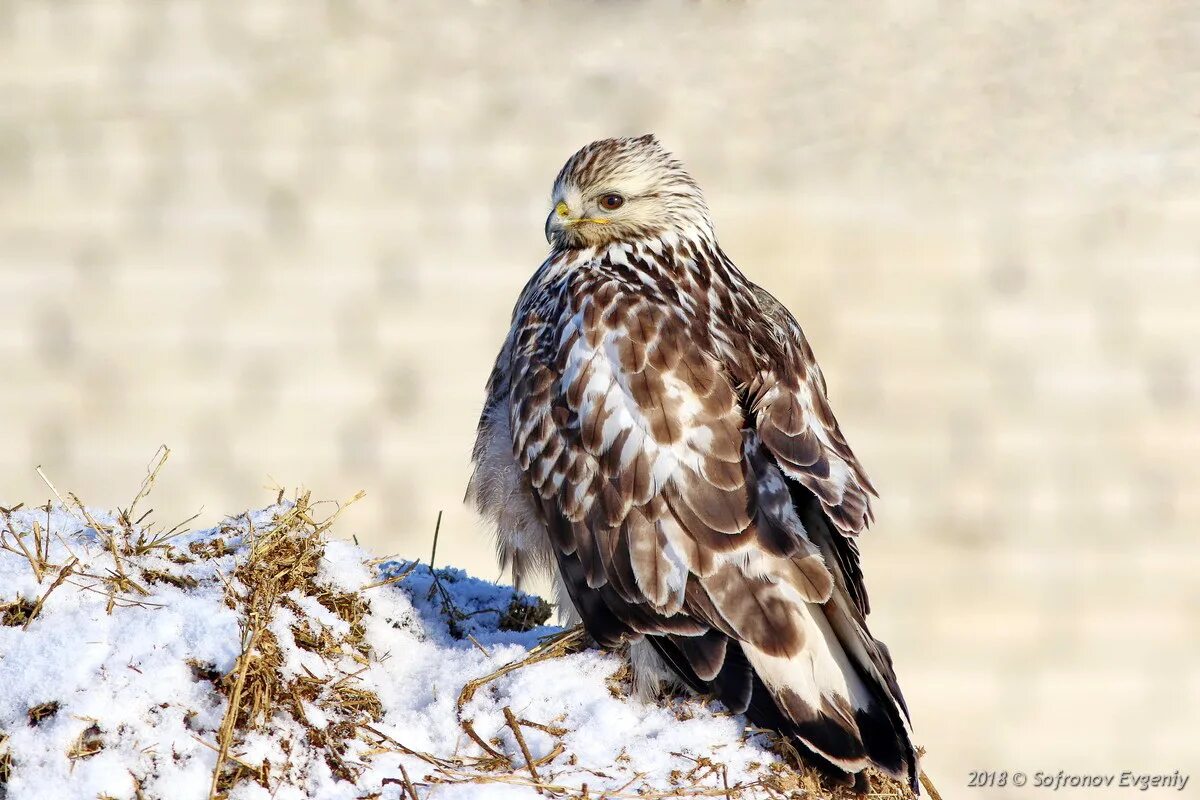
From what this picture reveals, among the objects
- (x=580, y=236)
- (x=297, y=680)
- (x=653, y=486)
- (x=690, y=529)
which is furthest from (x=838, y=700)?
(x=580, y=236)

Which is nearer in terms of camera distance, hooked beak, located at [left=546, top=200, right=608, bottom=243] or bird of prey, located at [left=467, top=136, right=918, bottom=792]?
bird of prey, located at [left=467, top=136, right=918, bottom=792]

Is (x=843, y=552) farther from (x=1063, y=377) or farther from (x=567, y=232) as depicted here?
(x=1063, y=377)

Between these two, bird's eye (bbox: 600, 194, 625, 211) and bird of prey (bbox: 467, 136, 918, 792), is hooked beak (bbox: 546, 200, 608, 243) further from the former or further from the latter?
bird of prey (bbox: 467, 136, 918, 792)

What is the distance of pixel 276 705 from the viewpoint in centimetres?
345

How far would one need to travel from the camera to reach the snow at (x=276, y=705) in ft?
10.5

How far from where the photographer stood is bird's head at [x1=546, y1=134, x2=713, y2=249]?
4871 mm

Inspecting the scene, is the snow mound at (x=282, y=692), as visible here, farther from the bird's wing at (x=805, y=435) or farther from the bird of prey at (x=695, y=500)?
the bird's wing at (x=805, y=435)

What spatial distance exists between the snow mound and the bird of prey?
207 millimetres

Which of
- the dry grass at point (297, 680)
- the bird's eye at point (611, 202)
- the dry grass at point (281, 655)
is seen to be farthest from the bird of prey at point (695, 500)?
the dry grass at point (281, 655)

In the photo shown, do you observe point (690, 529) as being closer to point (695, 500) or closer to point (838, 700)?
point (695, 500)

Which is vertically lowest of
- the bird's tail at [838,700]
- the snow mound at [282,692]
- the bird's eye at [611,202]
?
the bird's tail at [838,700]

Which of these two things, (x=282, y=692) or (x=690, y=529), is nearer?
(x=282, y=692)

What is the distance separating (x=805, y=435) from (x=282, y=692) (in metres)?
1.77

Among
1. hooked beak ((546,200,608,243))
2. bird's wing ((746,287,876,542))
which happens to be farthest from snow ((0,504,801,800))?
hooked beak ((546,200,608,243))
